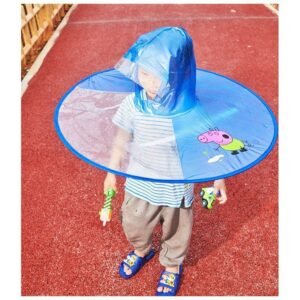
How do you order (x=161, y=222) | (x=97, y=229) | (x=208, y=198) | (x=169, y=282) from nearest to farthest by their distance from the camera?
1. (x=208, y=198)
2. (x=161, y=222)
3. (x=169, y=282)
4. (x=97, y=229)

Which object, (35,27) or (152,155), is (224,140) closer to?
(152,155)

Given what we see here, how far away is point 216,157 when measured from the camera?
1.76 metres

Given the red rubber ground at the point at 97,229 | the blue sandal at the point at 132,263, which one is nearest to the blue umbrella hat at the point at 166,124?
the blue sandal at the point at 132,263

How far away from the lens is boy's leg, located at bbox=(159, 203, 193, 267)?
218 centimetres

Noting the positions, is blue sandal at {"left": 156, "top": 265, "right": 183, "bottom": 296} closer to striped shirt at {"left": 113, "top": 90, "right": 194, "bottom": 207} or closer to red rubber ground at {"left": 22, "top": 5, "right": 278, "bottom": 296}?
red rubber ground at {"left": 22, "top": 5, "right": 278, "bottom": 296}

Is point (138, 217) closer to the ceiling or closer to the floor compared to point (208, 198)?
closer to the floor

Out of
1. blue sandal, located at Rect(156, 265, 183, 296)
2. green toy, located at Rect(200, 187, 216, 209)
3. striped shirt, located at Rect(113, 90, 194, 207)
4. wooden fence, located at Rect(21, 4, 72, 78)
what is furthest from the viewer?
wooden fence, located at Rect(21, 4, 72, 78)

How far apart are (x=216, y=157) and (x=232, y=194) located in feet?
5.55

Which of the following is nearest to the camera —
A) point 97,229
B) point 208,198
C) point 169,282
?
point 208,198

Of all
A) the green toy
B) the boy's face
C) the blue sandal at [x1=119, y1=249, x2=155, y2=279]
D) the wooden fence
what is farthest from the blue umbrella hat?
the wooden fence

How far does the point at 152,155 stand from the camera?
1.80m

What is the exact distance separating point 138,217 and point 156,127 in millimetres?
621

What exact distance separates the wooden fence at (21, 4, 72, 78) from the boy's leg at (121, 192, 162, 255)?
377cm

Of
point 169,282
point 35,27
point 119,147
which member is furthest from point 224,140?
point 35,27
